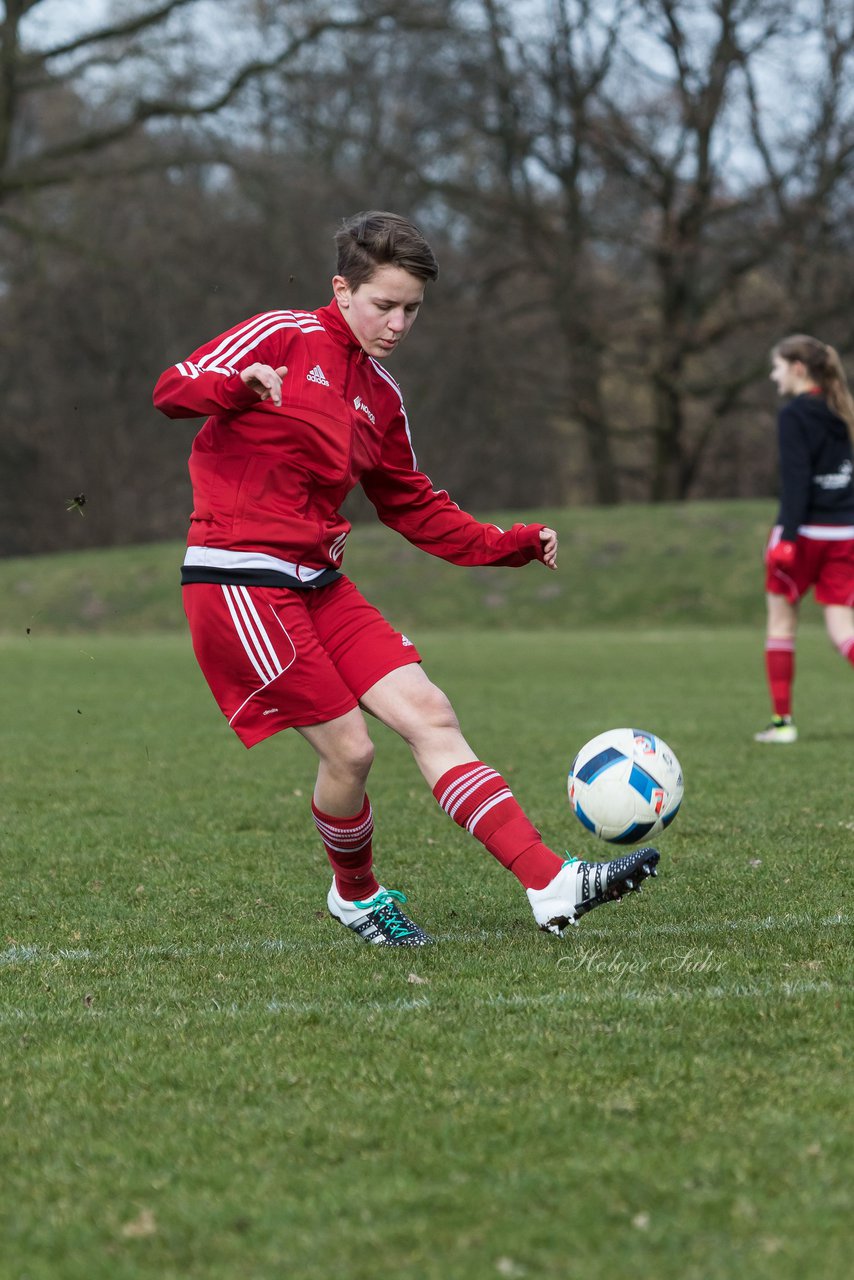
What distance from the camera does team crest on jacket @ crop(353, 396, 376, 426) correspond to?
14.4 feet

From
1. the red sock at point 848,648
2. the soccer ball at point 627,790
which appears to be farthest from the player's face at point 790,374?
the soccer ball at point 627,790

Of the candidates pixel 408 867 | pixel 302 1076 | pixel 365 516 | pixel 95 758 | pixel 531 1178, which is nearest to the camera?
pixel 531 1178

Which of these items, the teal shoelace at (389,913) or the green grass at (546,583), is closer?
the teal shoelace at (389,913)

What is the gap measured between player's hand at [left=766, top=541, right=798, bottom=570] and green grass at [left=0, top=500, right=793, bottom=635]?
14.0 metres

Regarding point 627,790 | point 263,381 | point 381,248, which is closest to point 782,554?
point 627,790

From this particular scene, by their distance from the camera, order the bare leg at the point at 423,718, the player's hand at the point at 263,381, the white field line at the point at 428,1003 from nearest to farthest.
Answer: the white field line at the point at 428,1003, the player's hand at the point at 263,381, the bare leg at the point at 423,718

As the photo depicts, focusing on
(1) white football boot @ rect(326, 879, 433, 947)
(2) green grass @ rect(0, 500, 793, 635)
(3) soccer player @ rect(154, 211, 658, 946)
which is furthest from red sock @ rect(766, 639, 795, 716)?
(2) green grass @ rect(0, 500, 793, 635)

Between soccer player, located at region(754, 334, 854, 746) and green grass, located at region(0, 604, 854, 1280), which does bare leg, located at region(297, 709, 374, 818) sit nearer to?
green grass, located at region(0, 604, 854, 1280)

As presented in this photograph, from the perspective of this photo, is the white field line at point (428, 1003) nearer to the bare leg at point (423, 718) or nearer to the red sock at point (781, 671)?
the bare leg at point (423, 718)

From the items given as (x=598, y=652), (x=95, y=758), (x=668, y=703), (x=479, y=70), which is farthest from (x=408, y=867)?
(x=479, y=70)

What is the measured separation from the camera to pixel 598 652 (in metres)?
17.6

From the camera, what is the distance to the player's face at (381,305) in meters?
4.22

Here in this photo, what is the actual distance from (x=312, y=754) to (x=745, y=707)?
3.60 meters

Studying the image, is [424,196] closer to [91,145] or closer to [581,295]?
[581,295]
